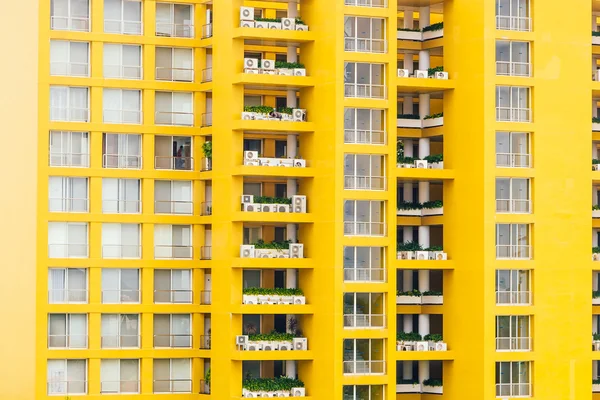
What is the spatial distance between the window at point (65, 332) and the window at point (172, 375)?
4.32 metres

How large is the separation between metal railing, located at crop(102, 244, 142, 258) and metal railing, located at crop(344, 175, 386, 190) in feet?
38.3

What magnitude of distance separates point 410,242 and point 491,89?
9.40 m

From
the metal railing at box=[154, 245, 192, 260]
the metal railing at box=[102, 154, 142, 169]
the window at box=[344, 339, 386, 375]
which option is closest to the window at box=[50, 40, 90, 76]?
the metal railing at box=[102, 154, 142, 169]

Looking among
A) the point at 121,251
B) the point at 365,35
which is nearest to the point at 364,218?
the point at 365,35

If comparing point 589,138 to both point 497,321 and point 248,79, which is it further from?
point 248,79

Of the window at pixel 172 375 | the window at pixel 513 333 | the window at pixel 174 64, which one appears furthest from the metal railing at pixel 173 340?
the window at pixel 513 333

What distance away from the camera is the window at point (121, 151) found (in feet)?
291

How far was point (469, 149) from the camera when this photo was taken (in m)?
Result: 87.7

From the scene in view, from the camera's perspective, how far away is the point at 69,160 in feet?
290

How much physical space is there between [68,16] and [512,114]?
76.6 ft

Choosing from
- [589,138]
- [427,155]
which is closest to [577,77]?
[589,138]

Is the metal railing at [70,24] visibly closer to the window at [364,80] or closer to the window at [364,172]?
the window at [364,80]

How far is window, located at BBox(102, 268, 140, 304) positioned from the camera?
289 feet

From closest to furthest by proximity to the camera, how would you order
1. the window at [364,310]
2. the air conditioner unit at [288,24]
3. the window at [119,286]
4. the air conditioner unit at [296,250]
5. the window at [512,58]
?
the window at [364,310], the air conditioner unit at [296,250], the air conditioner unit at [288,24], the window at [512,58], the window at [119,286]
